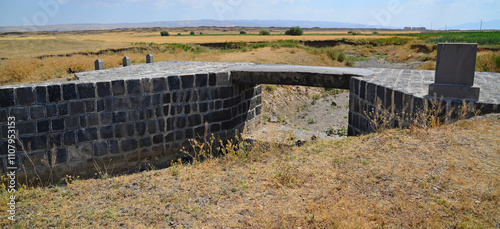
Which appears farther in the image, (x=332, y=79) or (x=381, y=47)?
(x=381, y=47)

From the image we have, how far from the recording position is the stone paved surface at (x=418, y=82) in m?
7.10

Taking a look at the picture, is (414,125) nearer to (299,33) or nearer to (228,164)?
(228,164)

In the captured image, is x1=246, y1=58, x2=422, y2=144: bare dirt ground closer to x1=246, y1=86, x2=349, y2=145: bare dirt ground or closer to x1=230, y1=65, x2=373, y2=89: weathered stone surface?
x1=246, y1=86, x2=349, y2=145: bare dirt ground

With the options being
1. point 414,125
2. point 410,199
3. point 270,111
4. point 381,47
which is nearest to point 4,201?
point 410,199

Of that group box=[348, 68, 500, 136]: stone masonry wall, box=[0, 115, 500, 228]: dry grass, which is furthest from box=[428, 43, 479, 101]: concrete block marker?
box=[0, 115, 500, 228]: dry grass

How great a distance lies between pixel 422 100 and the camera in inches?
260

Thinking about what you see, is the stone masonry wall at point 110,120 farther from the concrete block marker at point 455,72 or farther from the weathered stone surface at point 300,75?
the concrete block marker at point 455,72

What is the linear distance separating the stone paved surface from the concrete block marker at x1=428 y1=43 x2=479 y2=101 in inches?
10.5

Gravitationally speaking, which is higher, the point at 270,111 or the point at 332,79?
the point at 332,79

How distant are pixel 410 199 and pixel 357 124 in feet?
16.5

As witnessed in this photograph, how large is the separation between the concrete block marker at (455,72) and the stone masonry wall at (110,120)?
17.3ft

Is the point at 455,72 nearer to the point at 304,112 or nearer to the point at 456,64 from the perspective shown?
the point at 456,64

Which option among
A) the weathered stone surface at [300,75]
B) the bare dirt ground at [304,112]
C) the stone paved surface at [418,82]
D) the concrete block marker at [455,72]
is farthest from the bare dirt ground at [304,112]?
the concrete block marker at [455,72]

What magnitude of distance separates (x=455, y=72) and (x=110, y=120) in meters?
7.52
